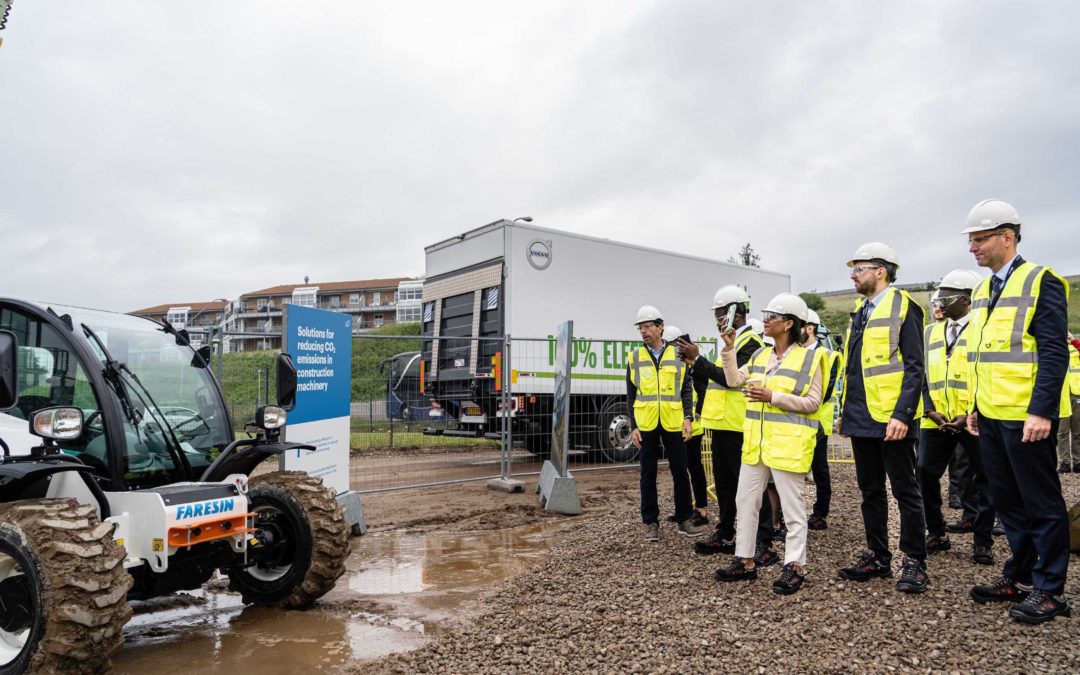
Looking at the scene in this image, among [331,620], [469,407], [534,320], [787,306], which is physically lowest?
[331,620]

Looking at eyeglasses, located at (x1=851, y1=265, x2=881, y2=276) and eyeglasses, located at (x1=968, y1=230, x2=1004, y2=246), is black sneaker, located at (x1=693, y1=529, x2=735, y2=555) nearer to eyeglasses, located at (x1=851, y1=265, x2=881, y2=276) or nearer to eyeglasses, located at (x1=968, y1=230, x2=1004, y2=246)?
eyeglasses, located at (x1=851, y1=265, x2=881, y2=276)

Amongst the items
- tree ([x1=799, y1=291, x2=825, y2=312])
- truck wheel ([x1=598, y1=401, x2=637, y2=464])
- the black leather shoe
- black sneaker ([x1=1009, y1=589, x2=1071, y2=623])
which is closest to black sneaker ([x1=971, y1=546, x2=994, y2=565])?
the black leather shoe

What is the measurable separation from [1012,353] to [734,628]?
211cm

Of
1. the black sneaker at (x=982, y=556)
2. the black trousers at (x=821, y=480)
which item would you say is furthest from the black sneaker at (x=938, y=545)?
the black trousers at (x=821, y=480)

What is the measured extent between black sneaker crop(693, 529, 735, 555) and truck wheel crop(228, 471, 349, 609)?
8.72ft

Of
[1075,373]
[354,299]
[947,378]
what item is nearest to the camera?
[947,378]

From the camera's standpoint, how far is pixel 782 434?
173 inches

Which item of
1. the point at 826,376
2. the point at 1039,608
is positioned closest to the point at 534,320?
the point at 826,376

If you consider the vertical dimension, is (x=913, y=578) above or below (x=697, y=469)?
below

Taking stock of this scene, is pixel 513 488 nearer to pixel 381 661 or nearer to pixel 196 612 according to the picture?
pixel 196 612

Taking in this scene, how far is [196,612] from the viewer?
4.65m

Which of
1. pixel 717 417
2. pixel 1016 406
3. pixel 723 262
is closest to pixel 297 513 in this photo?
pixel 717 417

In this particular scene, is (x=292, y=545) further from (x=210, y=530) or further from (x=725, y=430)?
(x=725, y=430)

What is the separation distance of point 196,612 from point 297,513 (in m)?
1.06
